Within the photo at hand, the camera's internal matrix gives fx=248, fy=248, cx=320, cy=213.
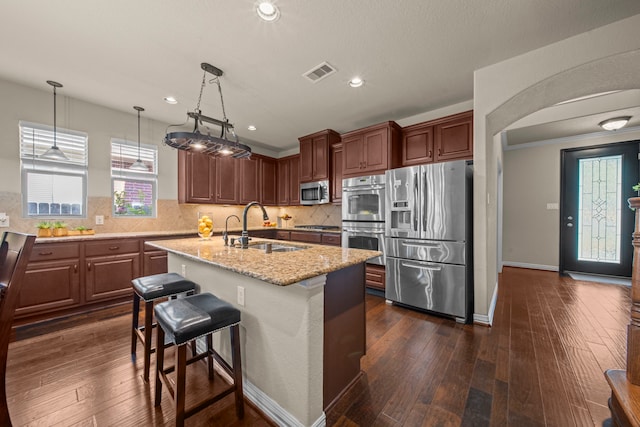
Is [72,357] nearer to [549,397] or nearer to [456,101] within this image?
[549,397]

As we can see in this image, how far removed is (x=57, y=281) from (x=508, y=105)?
5.11 m

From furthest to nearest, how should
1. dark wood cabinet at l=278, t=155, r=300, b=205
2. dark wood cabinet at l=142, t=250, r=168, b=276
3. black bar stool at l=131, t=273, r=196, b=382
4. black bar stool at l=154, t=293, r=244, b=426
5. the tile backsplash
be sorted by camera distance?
dark wood cabinet at l=278, t=155, r=300, b=205 → dark wood cabinet at l=142, t=250, r=168, b=276 → the tile backsplash → black bar stool at l=131, t=273, r=196, b=382 → black bar stool at l=154, t=293, r=244, b=426

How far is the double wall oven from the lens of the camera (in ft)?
11.0

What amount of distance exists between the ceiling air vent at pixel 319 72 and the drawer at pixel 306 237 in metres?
2.39

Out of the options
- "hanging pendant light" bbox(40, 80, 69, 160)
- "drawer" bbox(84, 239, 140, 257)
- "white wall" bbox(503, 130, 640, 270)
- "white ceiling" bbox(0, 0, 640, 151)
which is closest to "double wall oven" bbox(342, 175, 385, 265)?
"white ceiling" bbox(0, 0, 640, 151)

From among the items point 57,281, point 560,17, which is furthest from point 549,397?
point 57,281

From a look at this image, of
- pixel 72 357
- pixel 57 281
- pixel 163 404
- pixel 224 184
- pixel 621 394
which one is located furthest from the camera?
pixel 224 184

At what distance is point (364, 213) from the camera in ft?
11.6

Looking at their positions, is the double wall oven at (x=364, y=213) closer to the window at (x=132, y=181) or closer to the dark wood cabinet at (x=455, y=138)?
the dark wood cabinet at (x=455, y=138)

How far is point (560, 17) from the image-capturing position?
1.86 meters

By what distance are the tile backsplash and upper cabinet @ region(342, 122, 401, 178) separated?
3.90 feet

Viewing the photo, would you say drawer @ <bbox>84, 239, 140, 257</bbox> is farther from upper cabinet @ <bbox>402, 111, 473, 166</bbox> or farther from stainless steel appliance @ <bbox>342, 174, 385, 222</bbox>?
upper cabinet @ <bbox>402, 111, 473, 166</bbox>

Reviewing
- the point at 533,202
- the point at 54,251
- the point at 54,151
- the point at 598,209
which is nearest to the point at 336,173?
the point at 54,151

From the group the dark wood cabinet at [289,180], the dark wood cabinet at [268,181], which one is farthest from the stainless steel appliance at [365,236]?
the dark wood cabinet at [268,181]
